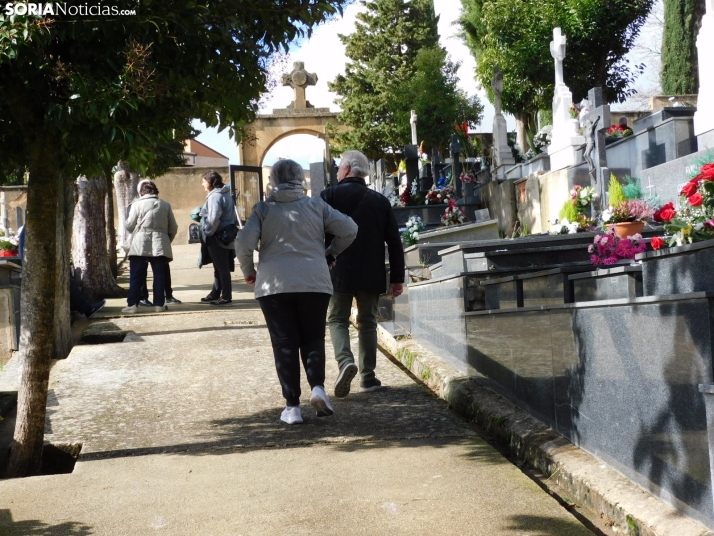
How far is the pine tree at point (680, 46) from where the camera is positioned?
27.1 meters

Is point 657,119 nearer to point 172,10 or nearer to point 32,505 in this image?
point 172,10

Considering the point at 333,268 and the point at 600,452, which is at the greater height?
the point at 333,268

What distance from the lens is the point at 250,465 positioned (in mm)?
4586

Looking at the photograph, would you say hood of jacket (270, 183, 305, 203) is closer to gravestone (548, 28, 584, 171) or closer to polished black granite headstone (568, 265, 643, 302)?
polished black granite headstone (568, 265, 643, 302)

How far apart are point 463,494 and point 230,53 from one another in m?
2.71

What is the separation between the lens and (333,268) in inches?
248

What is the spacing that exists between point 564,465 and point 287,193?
241cm

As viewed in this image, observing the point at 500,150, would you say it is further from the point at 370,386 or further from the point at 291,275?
the point at 291,275

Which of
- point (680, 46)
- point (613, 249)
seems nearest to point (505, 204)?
point (613, 249)

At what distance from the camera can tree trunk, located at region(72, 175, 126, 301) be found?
13.0m

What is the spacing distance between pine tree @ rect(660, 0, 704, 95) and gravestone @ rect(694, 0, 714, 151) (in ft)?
57.1

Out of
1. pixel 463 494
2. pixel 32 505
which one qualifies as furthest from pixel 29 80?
pixel 463 494

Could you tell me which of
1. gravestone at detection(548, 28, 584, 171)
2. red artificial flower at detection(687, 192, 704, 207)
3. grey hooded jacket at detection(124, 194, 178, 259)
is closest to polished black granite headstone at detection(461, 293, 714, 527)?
red artificial flower at detection(687, 192, 704, 207)

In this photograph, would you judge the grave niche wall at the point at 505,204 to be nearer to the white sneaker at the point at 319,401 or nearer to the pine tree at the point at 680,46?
the white sneaker at the point at 319,401
